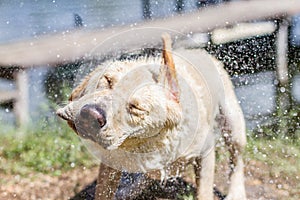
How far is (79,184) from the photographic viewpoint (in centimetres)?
497

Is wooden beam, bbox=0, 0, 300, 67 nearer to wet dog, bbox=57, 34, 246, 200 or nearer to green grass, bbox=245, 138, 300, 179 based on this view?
green grass, bbox=245, 138, 300, 179

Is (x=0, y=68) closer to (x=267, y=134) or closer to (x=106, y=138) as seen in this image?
(x=267, y=134)

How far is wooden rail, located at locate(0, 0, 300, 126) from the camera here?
19.0 feet

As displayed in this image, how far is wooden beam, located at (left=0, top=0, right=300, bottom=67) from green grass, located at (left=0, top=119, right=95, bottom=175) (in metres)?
0.78

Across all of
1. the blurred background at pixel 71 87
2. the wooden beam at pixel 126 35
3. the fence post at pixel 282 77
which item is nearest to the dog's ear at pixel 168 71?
the blurred background at pixel 71 87

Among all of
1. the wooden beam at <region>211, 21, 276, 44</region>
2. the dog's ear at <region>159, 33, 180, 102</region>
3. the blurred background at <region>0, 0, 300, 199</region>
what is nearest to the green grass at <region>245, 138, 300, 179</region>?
the blurred background at <region>0, 0, 300, 199</region>

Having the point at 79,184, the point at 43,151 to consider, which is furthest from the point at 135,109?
the point at 43,151

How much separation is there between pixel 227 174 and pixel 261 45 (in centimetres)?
302

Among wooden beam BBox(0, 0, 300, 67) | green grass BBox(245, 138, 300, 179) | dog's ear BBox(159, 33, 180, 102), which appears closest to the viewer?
dog's ear BBox(159, 33, 180, 102)

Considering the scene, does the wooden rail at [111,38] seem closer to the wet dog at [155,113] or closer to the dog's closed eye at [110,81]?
the wet dog at [155,113]

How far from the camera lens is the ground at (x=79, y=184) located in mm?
4707

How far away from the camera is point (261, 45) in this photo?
Result: 7.36 meters

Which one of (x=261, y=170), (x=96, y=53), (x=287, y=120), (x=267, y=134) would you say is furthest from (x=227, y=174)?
(x=96, y=53)

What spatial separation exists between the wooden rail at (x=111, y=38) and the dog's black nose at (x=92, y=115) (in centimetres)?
281
